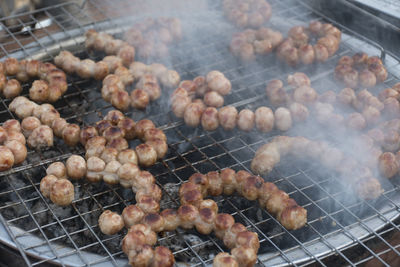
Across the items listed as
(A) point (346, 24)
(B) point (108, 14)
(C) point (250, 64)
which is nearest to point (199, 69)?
(C) point (250, 64)

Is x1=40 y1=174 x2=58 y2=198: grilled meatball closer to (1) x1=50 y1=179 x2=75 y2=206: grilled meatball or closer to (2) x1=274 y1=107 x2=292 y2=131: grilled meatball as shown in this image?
(1) x1=50 y1=179 x2=75 y2=206: grilled meatball

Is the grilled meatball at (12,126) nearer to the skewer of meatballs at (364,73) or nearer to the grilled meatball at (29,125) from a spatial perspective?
the grilled meatball at (29,125)

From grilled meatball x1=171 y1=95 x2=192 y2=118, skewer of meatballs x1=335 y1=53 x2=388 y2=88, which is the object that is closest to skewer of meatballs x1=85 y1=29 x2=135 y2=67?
grilled meatball x1=171 y1=95 x2=192 y2=118

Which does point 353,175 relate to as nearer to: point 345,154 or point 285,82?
point 345,154

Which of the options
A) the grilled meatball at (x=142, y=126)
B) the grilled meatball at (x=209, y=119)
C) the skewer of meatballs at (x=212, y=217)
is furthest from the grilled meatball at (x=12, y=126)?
the grilled meatball at (x=209, y=119)

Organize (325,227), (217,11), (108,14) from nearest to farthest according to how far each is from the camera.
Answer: (325,227) → (217,11) → (108,14)

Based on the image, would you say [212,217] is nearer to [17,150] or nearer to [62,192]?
[62,192]

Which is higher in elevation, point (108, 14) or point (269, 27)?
point (269, 27)
